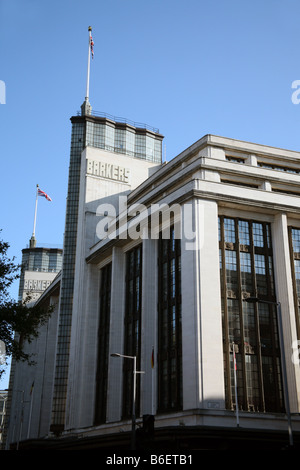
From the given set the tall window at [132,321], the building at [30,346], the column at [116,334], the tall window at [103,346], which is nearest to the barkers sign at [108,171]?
the tall window at [103,346]

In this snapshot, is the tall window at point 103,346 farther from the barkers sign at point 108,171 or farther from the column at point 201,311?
the column at point 201,311

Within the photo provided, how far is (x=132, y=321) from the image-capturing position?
170ft

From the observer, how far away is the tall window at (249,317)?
39.3 metres

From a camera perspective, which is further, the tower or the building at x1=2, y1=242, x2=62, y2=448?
the building at x1=2, y1=242, x2=62, y2=448

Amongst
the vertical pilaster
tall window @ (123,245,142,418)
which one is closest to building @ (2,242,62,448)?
tall window @ (123,245,142,418)

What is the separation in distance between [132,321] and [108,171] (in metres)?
22.5

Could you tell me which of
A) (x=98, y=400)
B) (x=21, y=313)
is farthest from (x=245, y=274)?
(x=98, y=400)

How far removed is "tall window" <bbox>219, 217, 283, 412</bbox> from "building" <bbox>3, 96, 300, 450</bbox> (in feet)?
0.29

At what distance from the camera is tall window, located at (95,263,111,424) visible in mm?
54531

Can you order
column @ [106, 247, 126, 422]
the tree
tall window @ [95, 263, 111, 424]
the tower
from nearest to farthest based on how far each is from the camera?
the tree < column @ [106, 247, 126, 422] < tall window @ [95, 263, 111, 424] < the tower

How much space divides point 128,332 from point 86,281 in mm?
11656

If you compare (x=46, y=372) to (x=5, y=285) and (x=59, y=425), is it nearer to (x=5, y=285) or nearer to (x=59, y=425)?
(x=59, y=425)

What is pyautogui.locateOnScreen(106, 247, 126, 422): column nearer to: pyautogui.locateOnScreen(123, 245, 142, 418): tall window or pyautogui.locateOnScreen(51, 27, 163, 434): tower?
pyautogui.locateOnScreen(123, 245, 142, 418): tall window

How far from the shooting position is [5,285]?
1420 inches
